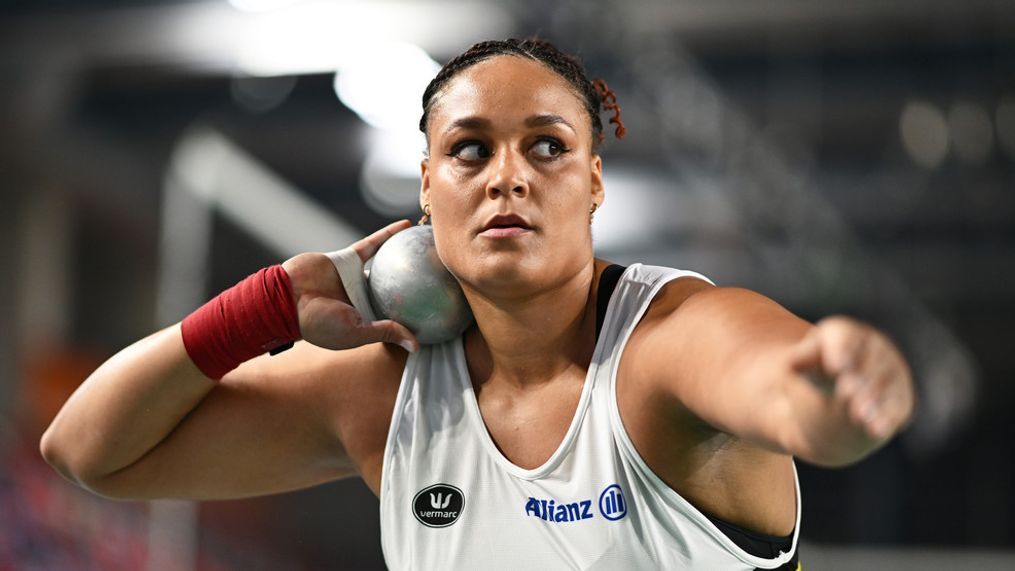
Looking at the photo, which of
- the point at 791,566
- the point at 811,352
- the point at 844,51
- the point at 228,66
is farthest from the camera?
the point at 228,66

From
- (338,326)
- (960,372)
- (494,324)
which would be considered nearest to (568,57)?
(494,324)

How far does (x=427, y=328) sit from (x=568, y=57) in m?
0.53

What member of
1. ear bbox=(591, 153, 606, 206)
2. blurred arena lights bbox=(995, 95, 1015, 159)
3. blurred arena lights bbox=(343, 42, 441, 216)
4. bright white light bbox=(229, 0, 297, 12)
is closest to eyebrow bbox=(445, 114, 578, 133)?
ear bbox=(591, 153, 606, 206)

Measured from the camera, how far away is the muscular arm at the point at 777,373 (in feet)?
3.58

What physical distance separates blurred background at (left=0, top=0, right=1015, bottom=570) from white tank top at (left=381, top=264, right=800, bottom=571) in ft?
9.04

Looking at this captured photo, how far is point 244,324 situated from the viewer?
2.01 m

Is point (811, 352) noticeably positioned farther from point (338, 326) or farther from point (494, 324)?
point (338, 326)

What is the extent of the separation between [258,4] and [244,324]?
4695 millimetres

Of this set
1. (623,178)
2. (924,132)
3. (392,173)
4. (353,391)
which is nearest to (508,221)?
(353,391)

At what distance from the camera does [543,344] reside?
1933mm

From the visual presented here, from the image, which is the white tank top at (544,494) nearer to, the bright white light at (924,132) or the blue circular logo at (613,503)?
the blue circular logo at (613,503)

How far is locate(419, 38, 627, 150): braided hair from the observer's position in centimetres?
193

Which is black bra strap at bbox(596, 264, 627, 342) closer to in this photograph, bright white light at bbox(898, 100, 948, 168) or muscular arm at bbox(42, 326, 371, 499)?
muscular arm at bbox(42, 326, 371, 499)

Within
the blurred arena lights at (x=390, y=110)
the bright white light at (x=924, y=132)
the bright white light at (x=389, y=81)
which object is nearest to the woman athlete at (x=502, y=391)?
the blurred arena lights at (x=390, y=110)
